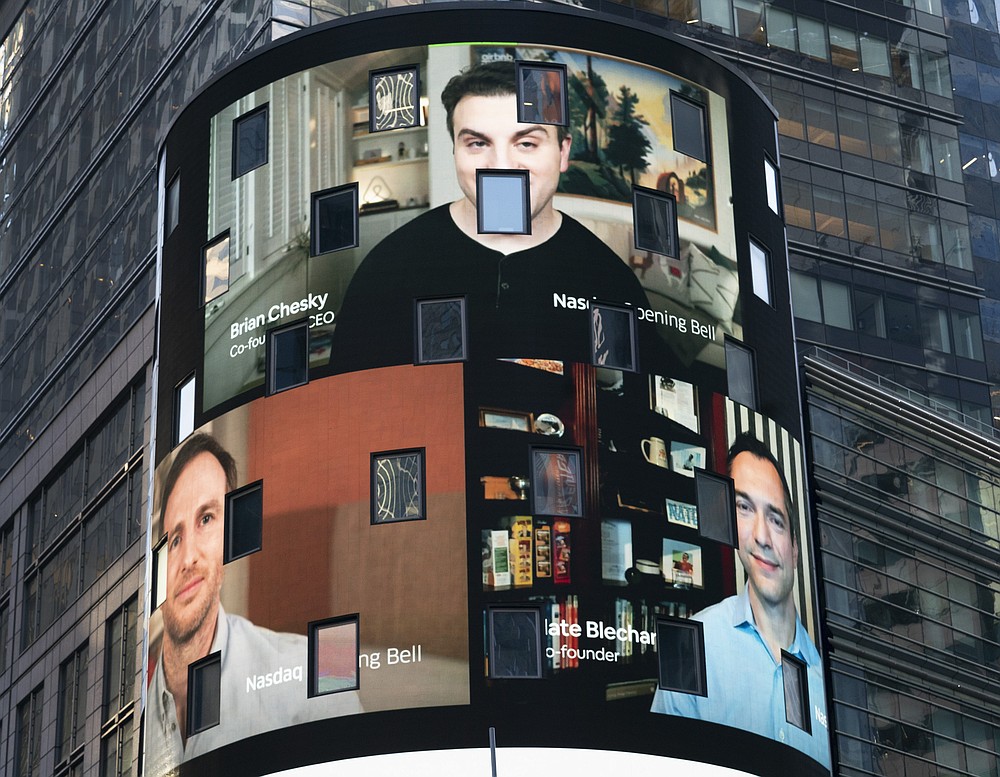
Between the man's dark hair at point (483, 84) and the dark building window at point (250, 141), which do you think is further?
the dark building window at point (250, 141)

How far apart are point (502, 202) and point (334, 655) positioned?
12242mm

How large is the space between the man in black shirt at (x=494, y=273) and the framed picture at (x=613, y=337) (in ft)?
0.66

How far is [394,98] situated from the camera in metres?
58.7

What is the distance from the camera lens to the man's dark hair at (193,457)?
5650 cm

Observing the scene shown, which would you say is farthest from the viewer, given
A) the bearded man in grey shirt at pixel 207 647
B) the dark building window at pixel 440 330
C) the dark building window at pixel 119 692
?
the dark building window at pixel 119 692

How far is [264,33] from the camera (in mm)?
66125

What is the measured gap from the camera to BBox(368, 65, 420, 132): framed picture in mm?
58344

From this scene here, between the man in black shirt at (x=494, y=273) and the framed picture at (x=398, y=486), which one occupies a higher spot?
the man in black shirt at (x=494, y=273)

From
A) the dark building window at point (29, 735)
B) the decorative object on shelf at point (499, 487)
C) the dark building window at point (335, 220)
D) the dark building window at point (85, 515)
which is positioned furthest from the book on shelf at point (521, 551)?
the dark building window at point (29, 735)

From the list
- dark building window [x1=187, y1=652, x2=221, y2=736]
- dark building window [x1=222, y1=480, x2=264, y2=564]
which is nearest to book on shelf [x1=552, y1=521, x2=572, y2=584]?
dark building window [x1=222, y1=480, x2=264, y2=564]

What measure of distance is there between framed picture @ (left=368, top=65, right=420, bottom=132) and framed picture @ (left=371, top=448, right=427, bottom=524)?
9.22 metres

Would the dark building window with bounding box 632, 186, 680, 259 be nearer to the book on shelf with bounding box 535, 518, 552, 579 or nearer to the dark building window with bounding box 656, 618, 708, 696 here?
the book on shelf with bounding box 535, 518, 552, 579

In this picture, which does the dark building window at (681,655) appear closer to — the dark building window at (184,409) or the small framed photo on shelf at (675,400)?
the small framed photo on shelf at (675,400)

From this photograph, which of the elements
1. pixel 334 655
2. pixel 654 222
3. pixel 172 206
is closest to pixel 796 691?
pixel 334 655
